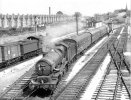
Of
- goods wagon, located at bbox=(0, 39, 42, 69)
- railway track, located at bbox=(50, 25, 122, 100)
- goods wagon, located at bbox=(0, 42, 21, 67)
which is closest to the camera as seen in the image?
railway track, located at bbox=(50, 25, 122, 100)

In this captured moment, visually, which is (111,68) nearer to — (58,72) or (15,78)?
(58,72)

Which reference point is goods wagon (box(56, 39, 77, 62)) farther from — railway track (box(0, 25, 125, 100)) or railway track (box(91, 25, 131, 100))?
railway track (box(91, 25, 131, 100))

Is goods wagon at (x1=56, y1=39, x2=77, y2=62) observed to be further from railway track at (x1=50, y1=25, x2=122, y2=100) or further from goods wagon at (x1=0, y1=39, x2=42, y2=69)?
goods wagon at (x1=0, y1=39, x2=42, y2=69)

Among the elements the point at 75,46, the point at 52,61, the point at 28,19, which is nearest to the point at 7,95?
the point at 52,61

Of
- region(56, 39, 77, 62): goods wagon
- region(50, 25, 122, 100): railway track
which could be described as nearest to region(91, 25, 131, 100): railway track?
region(50, 25, 122, 100): railway track

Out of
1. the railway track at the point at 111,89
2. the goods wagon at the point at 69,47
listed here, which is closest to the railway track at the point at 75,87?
the railway track at the point at 111,89

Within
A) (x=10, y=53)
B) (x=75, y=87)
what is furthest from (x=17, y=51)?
(x=75, y=87)

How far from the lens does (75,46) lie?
75.8 feet

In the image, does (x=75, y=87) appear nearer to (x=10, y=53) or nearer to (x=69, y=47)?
(x=69, y=47)

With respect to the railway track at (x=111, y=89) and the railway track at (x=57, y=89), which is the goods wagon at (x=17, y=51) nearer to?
the railway track at (x=57, y=89)

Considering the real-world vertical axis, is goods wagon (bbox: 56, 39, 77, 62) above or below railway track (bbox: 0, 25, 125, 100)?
above

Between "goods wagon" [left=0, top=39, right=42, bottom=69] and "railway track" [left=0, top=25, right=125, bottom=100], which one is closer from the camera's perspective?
"railway track" [left=0, top=25, right=125, bottom=100]

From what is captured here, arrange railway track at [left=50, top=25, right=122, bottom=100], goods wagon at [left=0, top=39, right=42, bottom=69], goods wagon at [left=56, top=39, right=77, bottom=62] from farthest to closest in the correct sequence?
goods wagon at [left=0, top=39, right=42, bottom=69] < goods wagon at [left=56, top=39, right=77, bottom=62] < railway track at [left=50, top=25, right=122, bottom=100]

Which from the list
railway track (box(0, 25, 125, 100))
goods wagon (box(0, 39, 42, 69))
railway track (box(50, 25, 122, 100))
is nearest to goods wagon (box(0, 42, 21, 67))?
goods wagon (box(0, 39, 42, 69))
